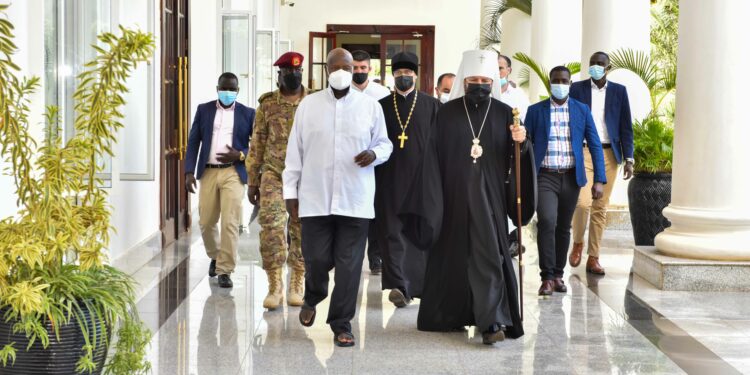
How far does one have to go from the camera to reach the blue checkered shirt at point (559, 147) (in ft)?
27.7

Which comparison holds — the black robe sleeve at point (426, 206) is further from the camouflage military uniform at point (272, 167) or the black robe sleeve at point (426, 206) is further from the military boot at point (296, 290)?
the military boot at point (296, 290)

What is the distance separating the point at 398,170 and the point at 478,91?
4.03ft

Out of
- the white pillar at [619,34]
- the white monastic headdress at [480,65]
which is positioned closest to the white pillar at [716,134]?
the white monastic headdress at [480,65]

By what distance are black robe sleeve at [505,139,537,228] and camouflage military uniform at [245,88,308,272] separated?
1568mm

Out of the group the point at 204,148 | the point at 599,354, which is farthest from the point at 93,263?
the point at 204,148

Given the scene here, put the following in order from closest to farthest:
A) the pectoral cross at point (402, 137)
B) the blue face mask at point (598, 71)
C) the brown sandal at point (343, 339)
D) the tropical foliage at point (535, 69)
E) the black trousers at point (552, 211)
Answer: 1. the brown sandal at point (343, 339)
2. the pectoral cross at point (402, 137)
3. the black trousers at point (552, 211)
4. the blue face mask at point (598, 71)
5. the tropical foliage at point (535, 69)

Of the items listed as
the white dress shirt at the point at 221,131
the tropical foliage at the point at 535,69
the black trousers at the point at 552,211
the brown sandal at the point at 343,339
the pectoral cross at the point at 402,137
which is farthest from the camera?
the tropical foliage at the point at 535,69

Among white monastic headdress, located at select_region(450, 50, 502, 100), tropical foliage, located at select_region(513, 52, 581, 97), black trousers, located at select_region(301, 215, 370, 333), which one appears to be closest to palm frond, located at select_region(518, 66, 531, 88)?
tropical foliage, located at select_region(513, 52, 581, 97)

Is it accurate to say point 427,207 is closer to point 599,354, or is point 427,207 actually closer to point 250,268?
point 599,354

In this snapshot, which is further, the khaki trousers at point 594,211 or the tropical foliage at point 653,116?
the tropical foliage at point 653,116

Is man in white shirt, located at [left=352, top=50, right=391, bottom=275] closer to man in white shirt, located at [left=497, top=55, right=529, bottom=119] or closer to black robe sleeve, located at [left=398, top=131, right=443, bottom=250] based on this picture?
black robe sleeve, located at [left=398, top=131, right=443, bottom=250]

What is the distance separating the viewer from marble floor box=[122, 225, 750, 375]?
6102 mm

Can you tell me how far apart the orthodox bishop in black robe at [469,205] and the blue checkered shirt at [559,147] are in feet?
5.00

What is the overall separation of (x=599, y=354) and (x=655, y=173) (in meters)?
4.69
